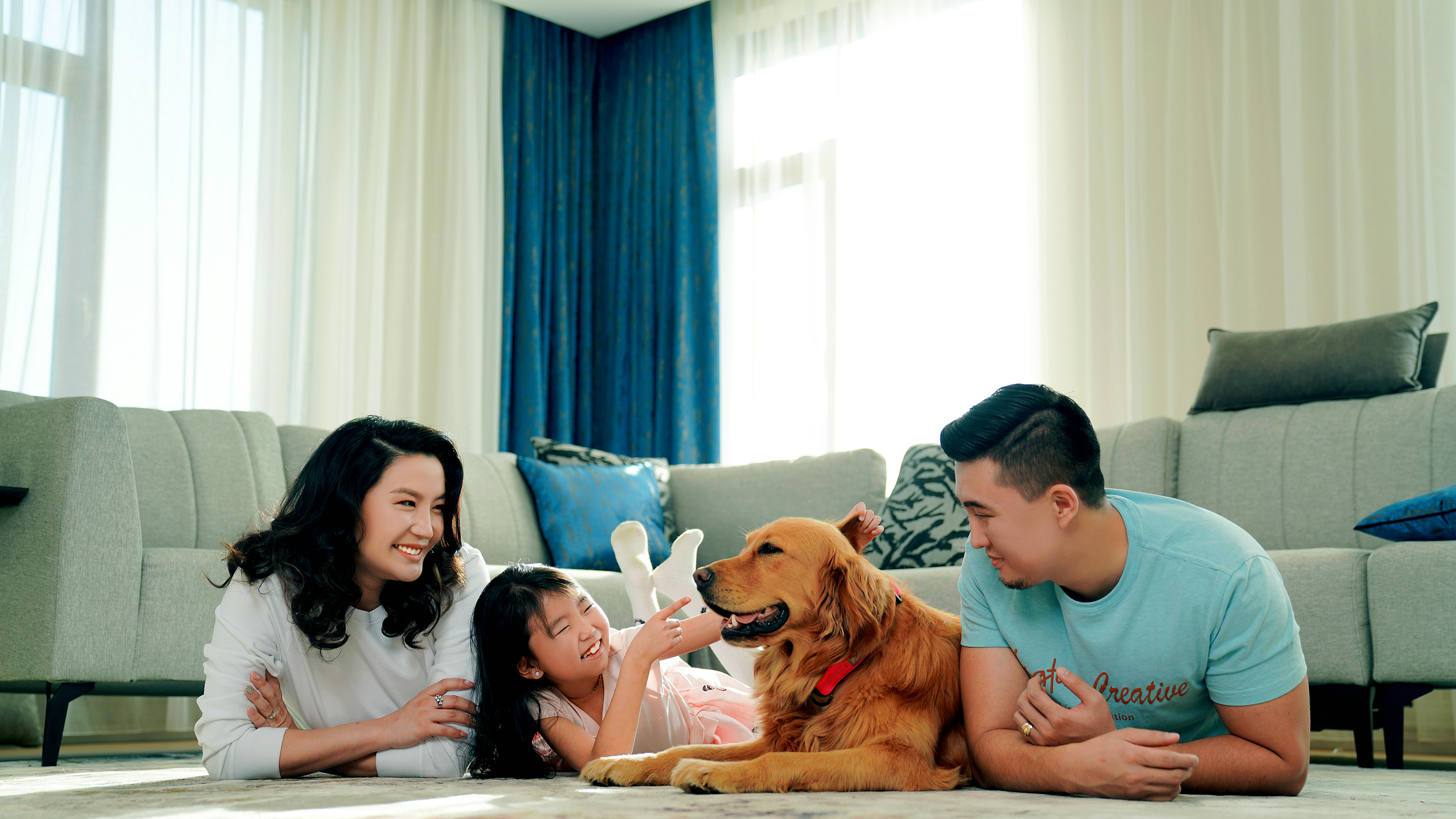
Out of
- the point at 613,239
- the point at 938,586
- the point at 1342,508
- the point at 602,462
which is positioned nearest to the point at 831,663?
the point at 938,586

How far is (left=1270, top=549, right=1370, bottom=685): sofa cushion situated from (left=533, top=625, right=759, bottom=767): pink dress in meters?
1.17

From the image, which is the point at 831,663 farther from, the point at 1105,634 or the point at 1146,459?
the point at 1146,459

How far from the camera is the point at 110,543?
7.91ft

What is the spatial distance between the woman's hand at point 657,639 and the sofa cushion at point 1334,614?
50.6 inches

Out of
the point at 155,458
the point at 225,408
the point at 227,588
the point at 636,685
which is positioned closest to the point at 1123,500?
the point at 636,685

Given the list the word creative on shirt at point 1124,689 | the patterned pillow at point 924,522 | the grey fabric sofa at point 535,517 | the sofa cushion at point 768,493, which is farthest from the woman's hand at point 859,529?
the sofa cushion at point 768,493

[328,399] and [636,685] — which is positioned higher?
[328,399]

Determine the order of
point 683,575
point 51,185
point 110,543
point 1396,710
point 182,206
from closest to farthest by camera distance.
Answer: point 1396,710, point 110,543, point 683,575, point 51,185, point 182,206

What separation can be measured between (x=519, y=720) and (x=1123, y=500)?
1029mm

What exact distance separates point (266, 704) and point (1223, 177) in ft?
11.7

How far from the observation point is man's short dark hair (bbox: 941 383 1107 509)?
1.49m

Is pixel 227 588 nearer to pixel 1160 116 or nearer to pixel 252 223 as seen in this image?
pixel 252 223

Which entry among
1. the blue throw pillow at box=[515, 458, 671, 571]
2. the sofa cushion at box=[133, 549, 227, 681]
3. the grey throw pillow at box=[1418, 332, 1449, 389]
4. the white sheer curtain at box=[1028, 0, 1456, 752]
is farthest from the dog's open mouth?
the white sheer curtain at box=[1028, 0, 1456, 752]

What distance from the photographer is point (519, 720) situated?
6.02ft
